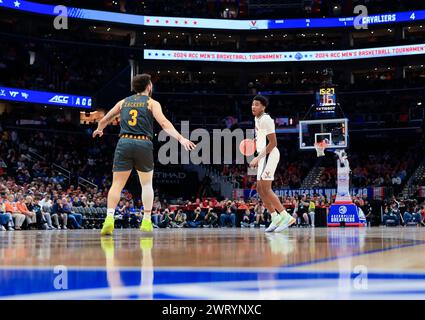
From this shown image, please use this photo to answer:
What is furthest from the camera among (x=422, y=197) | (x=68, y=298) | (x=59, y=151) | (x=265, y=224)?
(x=59, y=151)

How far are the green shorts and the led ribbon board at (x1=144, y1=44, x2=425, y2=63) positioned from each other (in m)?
32.6

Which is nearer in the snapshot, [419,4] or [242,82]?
[419,4]

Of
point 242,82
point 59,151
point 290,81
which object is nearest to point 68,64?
point 59,151

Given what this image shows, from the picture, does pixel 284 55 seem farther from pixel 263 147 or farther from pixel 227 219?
pixel 263 147

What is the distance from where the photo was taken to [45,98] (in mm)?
32188

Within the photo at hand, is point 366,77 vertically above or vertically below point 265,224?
above

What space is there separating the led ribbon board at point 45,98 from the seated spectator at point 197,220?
12719mm

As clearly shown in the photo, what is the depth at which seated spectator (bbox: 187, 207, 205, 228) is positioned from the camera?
23109mm

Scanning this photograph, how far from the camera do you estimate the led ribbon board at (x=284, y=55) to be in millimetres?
39406

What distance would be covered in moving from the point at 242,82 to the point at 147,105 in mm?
37166

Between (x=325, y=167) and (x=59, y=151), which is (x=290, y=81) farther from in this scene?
(x=59, y=151)

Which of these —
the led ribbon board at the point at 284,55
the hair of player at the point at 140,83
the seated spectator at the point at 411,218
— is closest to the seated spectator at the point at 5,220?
the hair of player at the point at 140,83

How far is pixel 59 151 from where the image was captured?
32344 millimetres

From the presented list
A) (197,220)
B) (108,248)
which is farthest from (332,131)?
(108,248)
